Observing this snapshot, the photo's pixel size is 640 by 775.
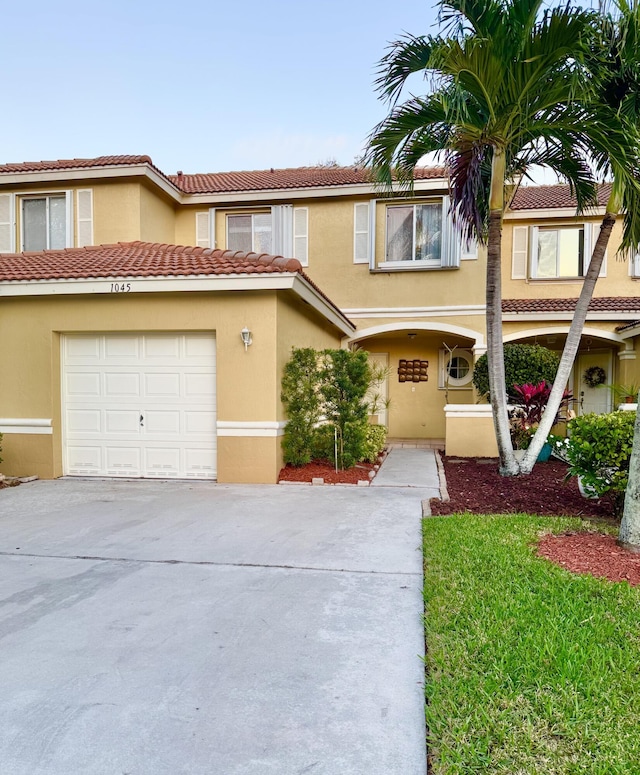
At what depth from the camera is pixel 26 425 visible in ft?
30.8

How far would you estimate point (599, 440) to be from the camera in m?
5.76

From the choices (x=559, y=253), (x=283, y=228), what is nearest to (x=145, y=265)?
(x=283, y=228)

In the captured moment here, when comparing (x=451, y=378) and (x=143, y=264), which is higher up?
(x=143, y=264)

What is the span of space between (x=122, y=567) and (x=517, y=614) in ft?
11.5

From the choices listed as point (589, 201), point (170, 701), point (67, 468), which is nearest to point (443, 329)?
point (589, 201)

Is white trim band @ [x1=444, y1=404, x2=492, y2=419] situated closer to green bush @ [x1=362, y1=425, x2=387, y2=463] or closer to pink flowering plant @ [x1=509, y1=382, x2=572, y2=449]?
pink flowering plant @ [x1=509, y1=382, x2=572, y2=449]

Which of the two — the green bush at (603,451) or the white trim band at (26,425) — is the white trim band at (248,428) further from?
the green bush at (603,451)

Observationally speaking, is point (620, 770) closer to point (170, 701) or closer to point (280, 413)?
point (170, 701)

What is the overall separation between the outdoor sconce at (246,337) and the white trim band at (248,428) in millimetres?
1293

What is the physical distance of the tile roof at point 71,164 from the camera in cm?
1287

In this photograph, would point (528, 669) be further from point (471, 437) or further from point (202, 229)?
point (202, 229)

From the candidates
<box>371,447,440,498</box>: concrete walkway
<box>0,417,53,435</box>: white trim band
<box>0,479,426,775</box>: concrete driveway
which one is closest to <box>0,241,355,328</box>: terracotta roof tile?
<box>0,417,53,435</box>: white trim band

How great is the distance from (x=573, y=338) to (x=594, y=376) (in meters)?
8.17

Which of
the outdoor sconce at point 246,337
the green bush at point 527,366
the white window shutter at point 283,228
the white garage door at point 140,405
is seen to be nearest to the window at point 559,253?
the green bush at point 527,366
